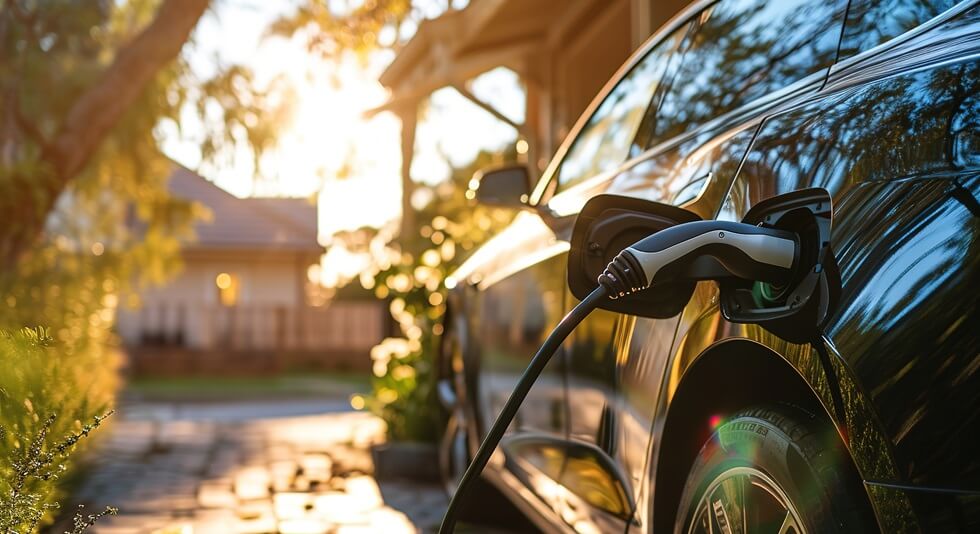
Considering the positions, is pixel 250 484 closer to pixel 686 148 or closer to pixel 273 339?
pixel 686 148

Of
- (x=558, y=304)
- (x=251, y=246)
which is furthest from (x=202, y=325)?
(x=558, y=304)

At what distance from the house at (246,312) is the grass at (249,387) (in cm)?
48

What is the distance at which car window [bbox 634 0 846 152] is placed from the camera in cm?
242

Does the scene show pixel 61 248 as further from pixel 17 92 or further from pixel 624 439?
pixel 624 439

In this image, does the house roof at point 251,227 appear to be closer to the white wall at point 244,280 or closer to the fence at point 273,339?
the white wall at point 244,280

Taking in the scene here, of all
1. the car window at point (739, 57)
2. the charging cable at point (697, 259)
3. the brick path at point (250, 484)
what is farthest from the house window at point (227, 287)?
the charging cable at point (697, 259)

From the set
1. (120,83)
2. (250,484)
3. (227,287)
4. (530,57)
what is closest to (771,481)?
(250,484)

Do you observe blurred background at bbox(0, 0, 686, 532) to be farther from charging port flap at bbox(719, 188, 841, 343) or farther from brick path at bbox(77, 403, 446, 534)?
charging port flap at bbox(719, 188, 841, 343)

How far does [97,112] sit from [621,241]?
23.3ft

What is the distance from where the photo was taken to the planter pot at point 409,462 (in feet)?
20.5

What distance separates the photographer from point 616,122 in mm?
3643

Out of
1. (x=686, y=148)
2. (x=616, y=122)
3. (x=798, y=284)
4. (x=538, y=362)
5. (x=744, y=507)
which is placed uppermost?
(x=616, y=122)

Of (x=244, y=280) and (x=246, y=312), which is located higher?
(x=244, y=280)

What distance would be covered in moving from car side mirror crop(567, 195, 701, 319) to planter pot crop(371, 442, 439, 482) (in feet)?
14.1
